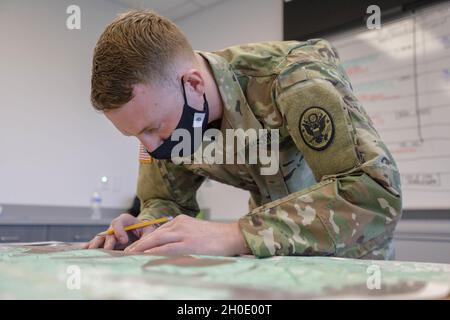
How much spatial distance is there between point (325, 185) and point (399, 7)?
5.31 ft

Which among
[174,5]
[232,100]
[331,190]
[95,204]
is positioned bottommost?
[95,204]

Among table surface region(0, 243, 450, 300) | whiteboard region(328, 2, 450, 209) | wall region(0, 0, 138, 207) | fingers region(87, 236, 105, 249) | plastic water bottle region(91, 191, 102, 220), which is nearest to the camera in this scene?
table surface region(0, 243, 450, 300)

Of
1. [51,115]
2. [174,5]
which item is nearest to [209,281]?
[51,115]

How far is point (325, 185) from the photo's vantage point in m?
0.68

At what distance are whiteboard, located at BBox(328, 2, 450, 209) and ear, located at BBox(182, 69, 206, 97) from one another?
1.34 metres

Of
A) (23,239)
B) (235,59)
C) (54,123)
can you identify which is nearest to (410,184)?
(235,59)

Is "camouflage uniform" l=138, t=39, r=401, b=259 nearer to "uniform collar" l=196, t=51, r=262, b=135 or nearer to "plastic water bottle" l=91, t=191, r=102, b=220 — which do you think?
"uniform collar" l=196, t=51, r=262, b=135

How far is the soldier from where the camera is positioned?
0.64 m

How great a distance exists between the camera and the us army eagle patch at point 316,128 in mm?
714

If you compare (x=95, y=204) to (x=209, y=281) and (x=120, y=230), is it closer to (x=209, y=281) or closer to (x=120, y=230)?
(x=120, y=230)

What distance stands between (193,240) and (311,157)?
0.89 ft

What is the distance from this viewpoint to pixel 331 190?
667mm

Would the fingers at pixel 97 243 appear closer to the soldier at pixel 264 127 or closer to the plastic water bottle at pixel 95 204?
the soldier at pixel 264 127

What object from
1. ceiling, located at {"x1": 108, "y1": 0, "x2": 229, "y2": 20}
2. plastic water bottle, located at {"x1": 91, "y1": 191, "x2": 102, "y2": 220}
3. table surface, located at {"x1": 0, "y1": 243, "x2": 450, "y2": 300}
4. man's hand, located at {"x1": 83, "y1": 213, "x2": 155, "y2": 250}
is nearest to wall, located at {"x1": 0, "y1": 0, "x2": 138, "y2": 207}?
plastic water bottle, located at {"x1": 91, "y1": 191, "x2": 102, "y2": 220}
